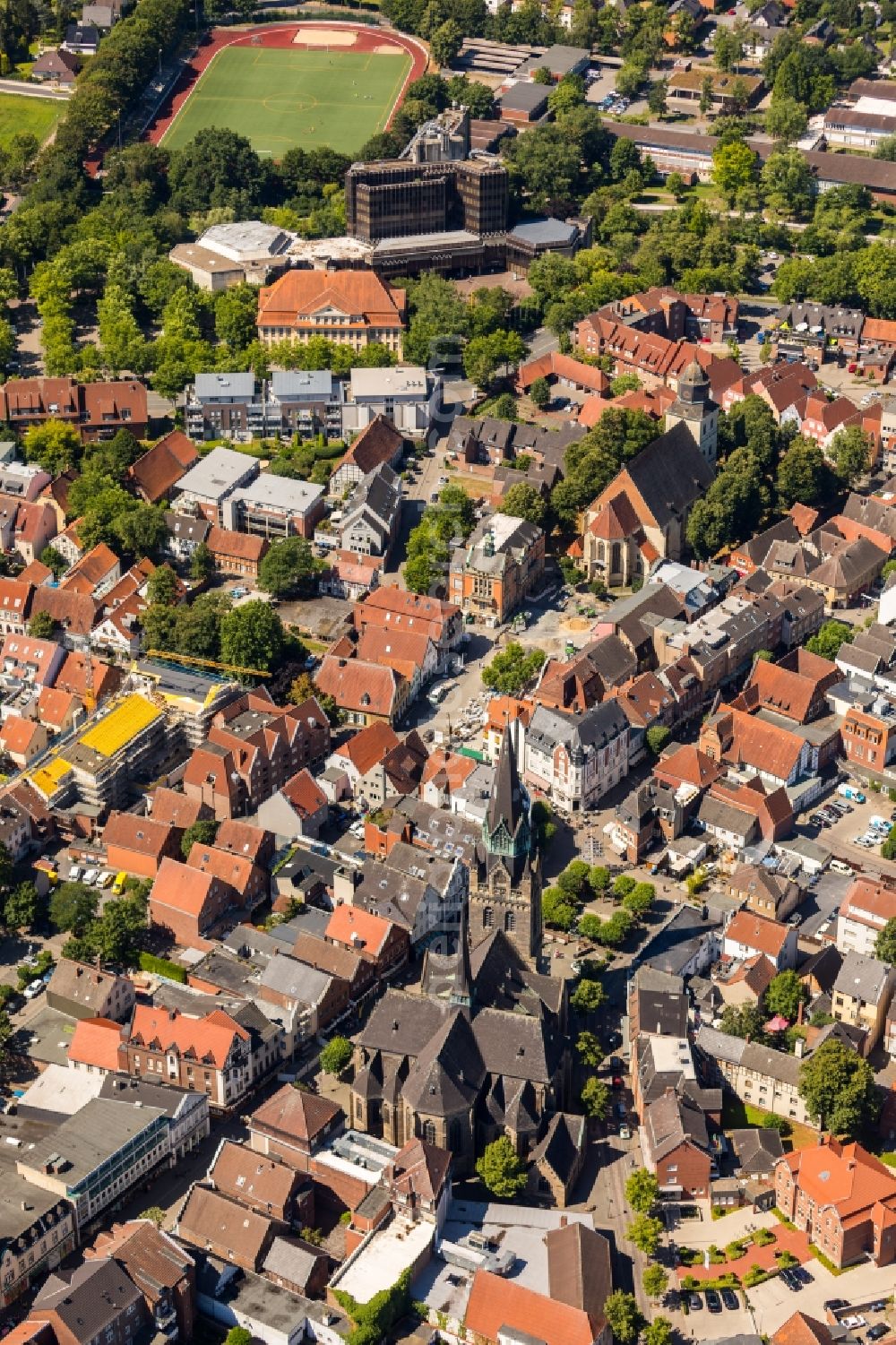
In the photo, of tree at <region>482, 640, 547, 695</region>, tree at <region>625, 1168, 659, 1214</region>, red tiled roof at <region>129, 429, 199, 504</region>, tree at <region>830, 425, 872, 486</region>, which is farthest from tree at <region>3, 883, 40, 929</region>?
tree at <region>830, 425, 872, 486</region>

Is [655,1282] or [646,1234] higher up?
[646,1234]

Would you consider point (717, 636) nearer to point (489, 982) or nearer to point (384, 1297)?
point (489, 982)

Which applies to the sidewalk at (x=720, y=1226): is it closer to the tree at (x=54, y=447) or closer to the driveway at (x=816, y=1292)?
the driveway at (x=816, y=1292)

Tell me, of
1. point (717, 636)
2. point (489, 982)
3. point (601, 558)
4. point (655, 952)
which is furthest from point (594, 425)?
point (489, 982)

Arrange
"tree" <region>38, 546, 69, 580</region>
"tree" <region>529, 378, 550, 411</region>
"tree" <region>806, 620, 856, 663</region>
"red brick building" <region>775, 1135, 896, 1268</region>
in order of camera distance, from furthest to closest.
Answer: "tree" <region>529, 378, 550, 411</region> → "tree" <region>38, 546, 69, 580</region> → "tree" <region>806, 620, 856, 663</region> → "red brick building" <region>775, 1135, 896, 1268</region>

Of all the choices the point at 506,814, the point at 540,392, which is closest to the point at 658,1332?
the point at 506,814

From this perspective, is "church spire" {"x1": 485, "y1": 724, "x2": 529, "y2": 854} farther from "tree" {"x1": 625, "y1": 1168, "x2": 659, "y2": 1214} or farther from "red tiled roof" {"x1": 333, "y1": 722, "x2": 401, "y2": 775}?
"red tiled roof" {"x1": 333, "y1": 722, "x2": 401, "y2": 775}

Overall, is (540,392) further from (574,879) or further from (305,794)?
(574,879)
